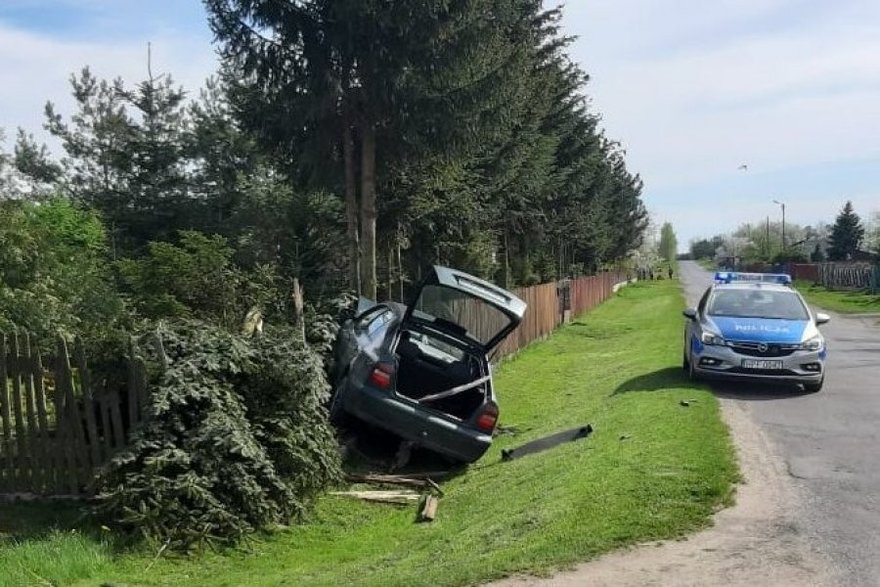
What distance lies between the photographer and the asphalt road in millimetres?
5395

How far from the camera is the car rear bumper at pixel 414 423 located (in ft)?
29.5

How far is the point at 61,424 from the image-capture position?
7.28 m

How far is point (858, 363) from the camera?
1598 cm

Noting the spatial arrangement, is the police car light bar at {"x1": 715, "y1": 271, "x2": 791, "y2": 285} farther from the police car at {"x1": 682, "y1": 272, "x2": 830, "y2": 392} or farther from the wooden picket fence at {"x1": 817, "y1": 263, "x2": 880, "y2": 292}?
the wooden picket fence at {"x1": 817, "y1": 263, "x2": 880, "y2": 292}

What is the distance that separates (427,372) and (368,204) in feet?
20.2

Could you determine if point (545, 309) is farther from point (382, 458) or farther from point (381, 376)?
point (381, 376)

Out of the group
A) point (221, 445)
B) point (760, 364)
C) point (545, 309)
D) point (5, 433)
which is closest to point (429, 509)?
point (221, 445)

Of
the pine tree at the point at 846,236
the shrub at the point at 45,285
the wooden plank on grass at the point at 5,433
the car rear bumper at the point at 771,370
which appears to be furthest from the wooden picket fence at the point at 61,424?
the pine tree at the point at 846,236

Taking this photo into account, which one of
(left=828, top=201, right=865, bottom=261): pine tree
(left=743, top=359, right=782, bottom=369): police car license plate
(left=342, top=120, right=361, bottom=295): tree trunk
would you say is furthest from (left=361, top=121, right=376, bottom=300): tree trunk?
(left=828, top=201, right=865, bottom=261): pine tree

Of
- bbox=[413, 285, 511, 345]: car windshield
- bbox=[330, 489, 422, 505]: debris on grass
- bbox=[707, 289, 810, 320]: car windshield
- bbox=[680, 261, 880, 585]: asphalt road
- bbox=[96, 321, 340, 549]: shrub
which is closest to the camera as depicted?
bbox=[680, 261, 880, 585]: asphalt road

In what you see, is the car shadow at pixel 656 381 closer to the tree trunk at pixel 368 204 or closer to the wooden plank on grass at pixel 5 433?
the tree trunk at pixel 368 204

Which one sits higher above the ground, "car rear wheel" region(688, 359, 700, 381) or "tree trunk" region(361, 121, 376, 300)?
"tree trunk" region(361, 121, 376, 300)

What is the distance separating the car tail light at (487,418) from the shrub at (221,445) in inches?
70.4

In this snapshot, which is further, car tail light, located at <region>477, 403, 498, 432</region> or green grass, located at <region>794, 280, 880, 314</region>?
green grass, located at <region>794, 280, 880, 314</region>
